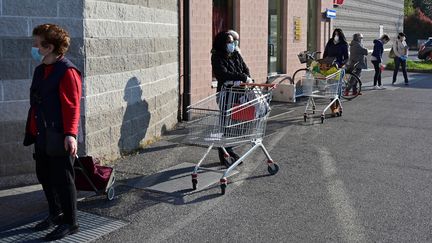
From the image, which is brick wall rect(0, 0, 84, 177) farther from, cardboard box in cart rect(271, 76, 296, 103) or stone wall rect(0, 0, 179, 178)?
cardboard box in cart rect(271, 76, 296, 103)

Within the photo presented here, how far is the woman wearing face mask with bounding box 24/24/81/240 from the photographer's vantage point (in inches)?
191

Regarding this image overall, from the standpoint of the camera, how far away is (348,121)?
11.3 m

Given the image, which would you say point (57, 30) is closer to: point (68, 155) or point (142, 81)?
point (68, 155)

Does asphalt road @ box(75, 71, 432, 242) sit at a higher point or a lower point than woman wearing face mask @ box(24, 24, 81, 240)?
lower

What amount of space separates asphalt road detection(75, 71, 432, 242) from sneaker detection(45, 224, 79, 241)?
362 millimetres

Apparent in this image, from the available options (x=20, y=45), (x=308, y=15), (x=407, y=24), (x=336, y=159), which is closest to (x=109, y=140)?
(x=20, y=45)

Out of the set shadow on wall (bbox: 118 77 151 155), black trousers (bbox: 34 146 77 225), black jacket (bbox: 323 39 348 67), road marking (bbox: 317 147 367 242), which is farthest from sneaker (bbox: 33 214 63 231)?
black jacket (bbox: 323 39 348 67)

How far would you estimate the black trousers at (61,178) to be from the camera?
4992 millimetres

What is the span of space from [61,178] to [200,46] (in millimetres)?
6500

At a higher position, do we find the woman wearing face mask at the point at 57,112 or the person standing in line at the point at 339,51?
the person standing in line at the point at 339,51

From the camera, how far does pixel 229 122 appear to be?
21.1 feet

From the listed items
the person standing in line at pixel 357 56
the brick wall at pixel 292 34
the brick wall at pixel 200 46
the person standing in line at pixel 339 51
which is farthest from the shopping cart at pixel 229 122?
the brick wall at pixel 292 34

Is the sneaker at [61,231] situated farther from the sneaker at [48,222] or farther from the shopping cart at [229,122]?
the shopping cart at [229,122]

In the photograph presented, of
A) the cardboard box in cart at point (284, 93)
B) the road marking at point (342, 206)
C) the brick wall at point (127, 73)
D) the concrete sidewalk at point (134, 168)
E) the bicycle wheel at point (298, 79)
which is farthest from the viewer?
the bicycle wheel at point (298, 79)
